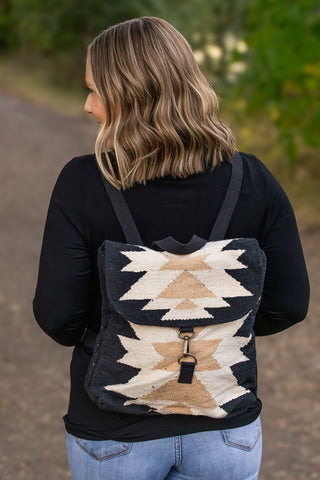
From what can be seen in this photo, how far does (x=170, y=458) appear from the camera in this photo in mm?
1370

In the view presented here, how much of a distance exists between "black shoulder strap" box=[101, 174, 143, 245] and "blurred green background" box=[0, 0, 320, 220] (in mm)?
3005

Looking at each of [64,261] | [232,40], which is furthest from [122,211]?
[232,40]

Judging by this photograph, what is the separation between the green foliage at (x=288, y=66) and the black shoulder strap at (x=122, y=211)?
192 inches

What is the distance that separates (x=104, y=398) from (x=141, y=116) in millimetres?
637

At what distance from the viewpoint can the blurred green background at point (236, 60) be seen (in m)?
6.13

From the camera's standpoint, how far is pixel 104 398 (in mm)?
1342

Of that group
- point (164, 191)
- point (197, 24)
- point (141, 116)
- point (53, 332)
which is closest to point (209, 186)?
point (164, 191)

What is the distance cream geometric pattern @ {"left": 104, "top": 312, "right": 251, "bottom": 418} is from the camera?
1.29m

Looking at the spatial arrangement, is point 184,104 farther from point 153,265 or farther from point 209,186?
point 153,265

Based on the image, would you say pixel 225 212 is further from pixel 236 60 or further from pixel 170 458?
pixel 236 60

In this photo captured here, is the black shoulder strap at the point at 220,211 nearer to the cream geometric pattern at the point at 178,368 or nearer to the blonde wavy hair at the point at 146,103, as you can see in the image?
the blonde wavy hair at the point at 146,103

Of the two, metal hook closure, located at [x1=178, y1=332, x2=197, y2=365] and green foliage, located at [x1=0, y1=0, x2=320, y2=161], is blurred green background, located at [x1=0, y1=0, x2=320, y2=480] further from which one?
metal hook closure, located at [x1=178, y1=332, x2=197, y2=365]

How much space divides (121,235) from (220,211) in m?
0.23

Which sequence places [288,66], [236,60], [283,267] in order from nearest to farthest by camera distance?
[283,267]
[288,66]
[236,60]
